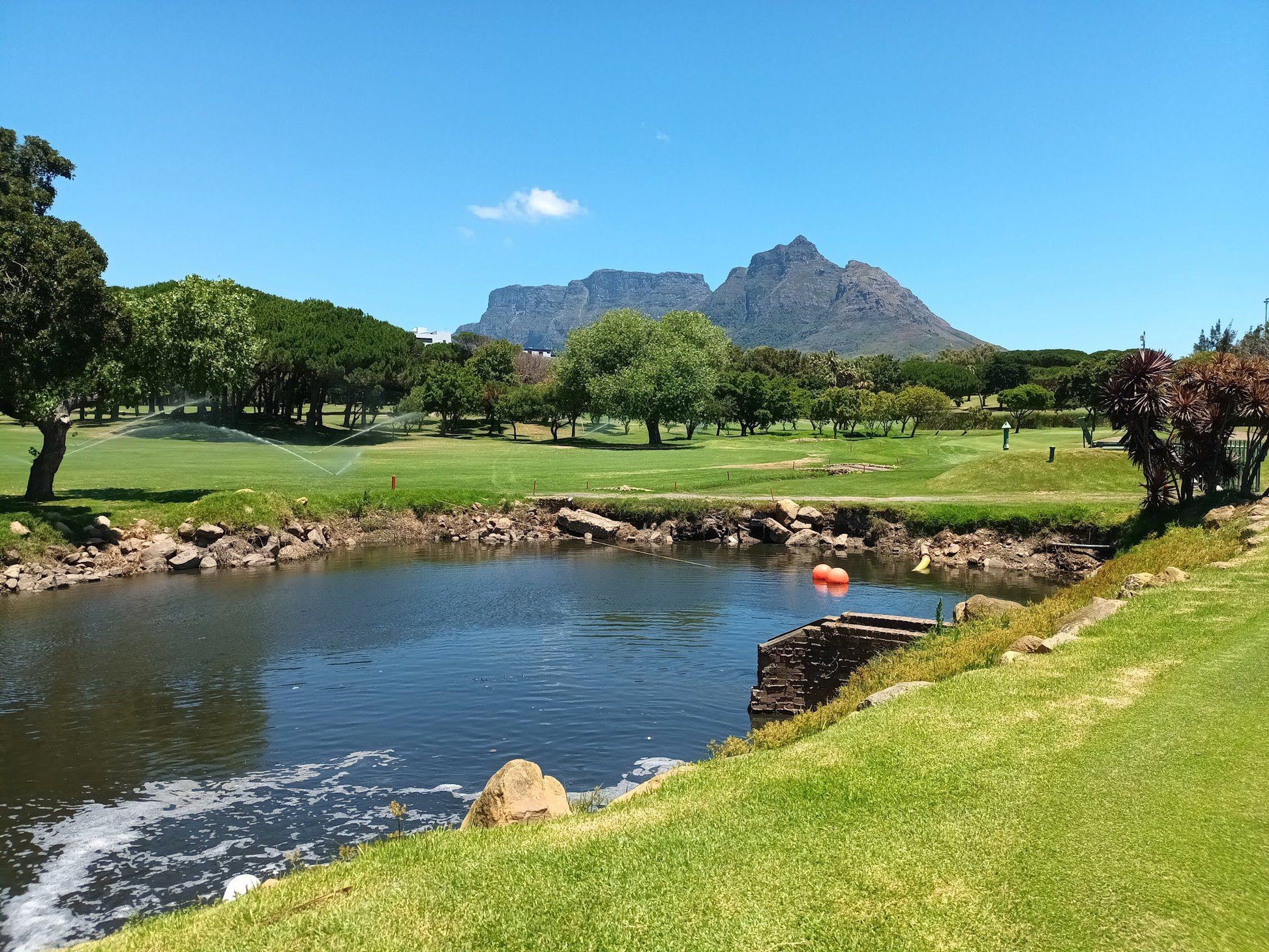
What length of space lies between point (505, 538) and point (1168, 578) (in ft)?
114

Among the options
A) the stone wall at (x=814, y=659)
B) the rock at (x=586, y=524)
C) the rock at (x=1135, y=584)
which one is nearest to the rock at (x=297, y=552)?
the rock at (x=586, y=524)

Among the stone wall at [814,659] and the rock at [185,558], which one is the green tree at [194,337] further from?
the stone wall at [814,659]

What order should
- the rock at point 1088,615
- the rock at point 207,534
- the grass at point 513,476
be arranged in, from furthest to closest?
the grass at point 513,476 → the rock at point 207,534 → the rock at point 1088,615

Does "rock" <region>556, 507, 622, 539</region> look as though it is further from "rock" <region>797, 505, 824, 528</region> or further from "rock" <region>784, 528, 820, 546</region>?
"rock" <region>797, 505, 824, 528</region>

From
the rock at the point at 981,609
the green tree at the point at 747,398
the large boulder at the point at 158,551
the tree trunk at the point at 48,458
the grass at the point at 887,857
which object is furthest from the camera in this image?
the green tree at the point at 747,398

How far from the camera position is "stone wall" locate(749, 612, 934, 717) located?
2084 cm

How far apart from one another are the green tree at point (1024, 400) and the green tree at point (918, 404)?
840cm

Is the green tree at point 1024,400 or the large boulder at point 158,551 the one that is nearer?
the large boulder at point 158,551

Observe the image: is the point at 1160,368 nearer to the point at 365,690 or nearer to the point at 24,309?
the point at 365,690

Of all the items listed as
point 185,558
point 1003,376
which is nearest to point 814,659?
point 185,558

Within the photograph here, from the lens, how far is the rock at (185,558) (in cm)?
3866

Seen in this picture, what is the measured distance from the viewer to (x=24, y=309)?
32875 millimetres

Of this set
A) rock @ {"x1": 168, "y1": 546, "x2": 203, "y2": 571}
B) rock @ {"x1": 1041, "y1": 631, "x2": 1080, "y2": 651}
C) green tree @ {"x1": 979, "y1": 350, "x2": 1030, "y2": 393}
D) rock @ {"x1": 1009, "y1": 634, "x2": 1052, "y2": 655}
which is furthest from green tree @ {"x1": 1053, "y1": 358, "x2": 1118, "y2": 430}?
rock @ {"x1": 1009, "y1": 634, "x2": 1052, "y2": 655}

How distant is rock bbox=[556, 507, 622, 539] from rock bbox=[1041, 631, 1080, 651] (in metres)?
34.3
